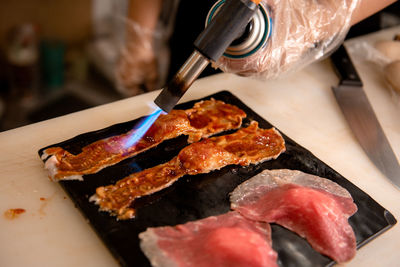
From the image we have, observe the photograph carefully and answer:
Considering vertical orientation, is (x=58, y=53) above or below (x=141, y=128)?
below

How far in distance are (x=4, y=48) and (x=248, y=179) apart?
189cm

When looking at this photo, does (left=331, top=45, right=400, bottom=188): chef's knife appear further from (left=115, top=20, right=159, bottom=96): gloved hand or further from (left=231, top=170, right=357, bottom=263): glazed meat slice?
(left=115, top=20, right=159, bottom=96): gloved hand

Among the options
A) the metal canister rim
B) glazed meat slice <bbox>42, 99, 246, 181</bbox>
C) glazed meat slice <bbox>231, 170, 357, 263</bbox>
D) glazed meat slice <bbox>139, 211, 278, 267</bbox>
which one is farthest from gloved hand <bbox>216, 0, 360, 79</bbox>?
glazed meat slice <bbox>139, 211, 278, 267</bbox>

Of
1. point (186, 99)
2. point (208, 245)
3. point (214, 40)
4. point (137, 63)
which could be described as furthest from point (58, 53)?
point (208, 245)

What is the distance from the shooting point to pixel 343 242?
3.20ft

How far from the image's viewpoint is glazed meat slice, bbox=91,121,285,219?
0.97m

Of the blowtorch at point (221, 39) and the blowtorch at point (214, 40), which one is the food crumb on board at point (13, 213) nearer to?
the blowtorch at point (221, 39)

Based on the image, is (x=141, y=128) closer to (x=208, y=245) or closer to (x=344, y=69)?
(x=208, y=245)

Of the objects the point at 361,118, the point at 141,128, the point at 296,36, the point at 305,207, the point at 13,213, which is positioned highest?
the point at 296,36

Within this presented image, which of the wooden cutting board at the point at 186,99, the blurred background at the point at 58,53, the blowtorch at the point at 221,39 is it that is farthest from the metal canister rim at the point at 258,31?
the blurred background at the point at 58,53

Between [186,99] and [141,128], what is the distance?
28cm

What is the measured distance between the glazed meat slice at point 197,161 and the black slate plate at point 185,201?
2 centimetres

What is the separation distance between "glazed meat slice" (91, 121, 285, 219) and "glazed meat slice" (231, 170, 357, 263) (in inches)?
3.7

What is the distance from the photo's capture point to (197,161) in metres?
1.10
